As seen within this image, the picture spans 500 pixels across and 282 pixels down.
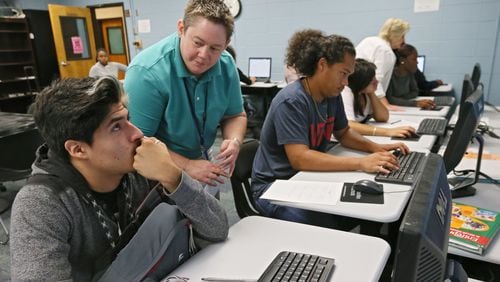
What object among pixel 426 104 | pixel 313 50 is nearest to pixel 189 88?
pixel 313 50

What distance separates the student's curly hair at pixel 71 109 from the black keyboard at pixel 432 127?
2094 millimetres

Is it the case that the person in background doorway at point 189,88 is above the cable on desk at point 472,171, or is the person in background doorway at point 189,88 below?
above

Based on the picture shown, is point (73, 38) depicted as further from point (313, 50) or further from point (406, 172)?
point (406, 172)

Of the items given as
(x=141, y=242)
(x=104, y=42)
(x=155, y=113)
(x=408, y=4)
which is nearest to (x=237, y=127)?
(x=155, y=113)

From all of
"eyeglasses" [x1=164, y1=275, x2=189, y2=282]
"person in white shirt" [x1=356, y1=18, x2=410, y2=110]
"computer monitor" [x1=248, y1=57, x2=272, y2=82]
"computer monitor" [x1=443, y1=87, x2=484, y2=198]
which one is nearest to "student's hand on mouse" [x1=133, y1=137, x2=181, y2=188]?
"eyeglasses" [x1=164, y1=275, x2=189, y2=282]

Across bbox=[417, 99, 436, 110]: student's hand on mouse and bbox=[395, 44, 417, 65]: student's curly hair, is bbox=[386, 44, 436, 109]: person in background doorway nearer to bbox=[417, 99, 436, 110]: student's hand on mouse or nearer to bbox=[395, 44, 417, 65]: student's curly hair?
bbox=[395, 44, 417, 65]: student's curly hair

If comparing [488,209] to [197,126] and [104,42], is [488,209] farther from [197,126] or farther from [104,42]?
[104,42]

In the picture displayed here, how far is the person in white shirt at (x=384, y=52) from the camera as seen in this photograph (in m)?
3.19

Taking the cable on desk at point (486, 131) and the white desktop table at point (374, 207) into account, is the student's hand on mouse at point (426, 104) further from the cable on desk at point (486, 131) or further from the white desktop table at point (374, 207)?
the white desktop table at point (374, 207)

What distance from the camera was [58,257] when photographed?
0.85 metres

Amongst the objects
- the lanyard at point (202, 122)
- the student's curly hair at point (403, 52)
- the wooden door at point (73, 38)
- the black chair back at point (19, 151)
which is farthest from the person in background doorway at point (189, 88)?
the wooden door at point (73, 38)

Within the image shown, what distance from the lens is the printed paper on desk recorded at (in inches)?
54.0

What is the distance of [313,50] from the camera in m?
1.82

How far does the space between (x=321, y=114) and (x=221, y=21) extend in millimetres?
759
